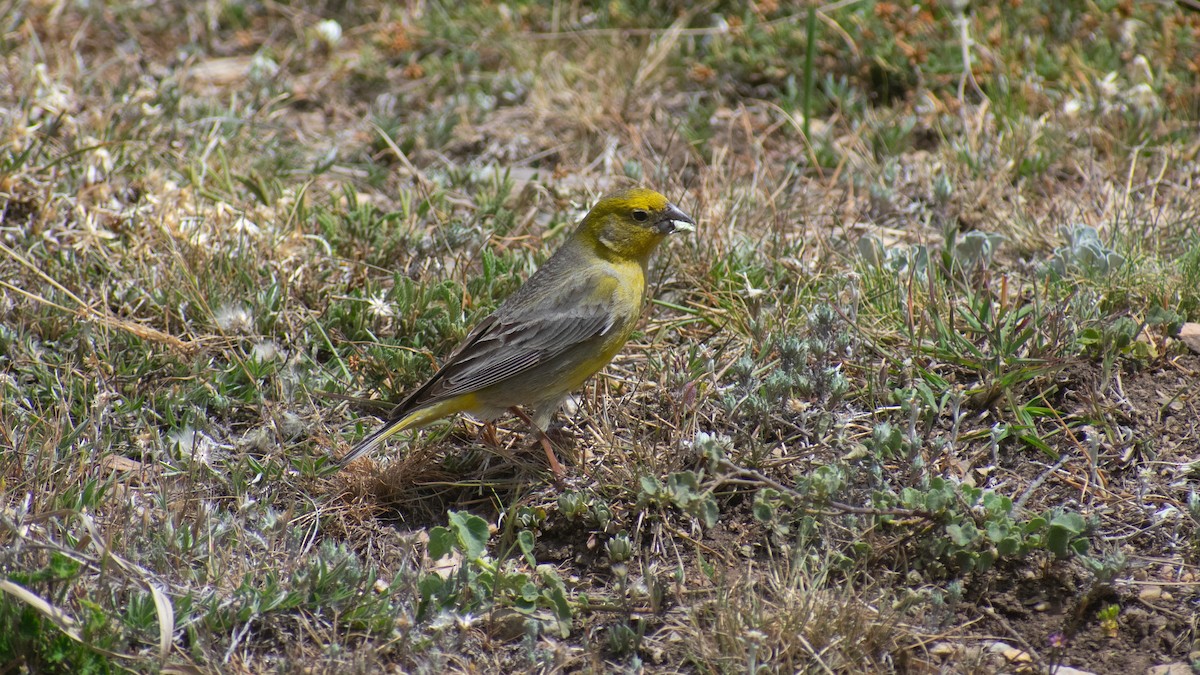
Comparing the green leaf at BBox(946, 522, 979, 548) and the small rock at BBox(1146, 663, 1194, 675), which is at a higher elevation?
the green leaf at BBox(946, 522, 979, 548)

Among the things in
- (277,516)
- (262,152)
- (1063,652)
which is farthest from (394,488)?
(262,152)

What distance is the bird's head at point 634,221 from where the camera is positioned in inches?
207

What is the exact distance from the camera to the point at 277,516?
426cm

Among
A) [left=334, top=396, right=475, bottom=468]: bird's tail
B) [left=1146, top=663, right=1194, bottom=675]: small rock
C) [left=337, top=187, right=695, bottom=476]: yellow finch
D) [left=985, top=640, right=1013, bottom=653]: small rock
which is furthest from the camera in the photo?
[left=337, top=187, right=695, bottom=476]: yellow finch

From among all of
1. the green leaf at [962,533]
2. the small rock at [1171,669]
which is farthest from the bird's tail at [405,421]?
the small rock at [1171,669]

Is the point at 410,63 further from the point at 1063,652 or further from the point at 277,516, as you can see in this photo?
the point at 1063,652

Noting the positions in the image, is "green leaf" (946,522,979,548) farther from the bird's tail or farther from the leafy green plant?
the bird's tail

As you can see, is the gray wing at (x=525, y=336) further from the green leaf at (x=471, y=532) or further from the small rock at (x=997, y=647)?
the small rock at (x=997, y=647)

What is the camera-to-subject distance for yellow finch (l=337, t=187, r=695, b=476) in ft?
15.4

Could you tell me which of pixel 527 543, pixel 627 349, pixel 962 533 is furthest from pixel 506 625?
pixel 627 349

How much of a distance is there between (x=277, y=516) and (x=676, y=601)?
1.53m

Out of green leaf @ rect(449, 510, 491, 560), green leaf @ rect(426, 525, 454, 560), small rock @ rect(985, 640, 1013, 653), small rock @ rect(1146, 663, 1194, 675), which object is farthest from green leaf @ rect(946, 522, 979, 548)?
green leaf @ rect(426, 525, 454, 560)

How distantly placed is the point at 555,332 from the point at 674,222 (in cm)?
82

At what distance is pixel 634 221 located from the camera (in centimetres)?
527
